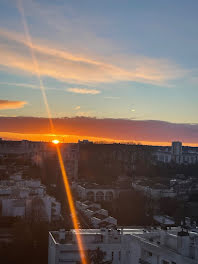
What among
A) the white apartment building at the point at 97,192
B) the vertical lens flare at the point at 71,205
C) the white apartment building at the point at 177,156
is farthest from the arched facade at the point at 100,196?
the white apartment building at the point at 177,156

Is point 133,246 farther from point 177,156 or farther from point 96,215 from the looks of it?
point 177,156

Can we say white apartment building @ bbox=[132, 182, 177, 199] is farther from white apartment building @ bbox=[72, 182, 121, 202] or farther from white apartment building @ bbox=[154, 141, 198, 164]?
white apartment building @ bbox=[154, 141, 198, 164]

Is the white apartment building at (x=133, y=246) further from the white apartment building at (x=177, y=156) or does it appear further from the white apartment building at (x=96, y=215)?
the white apartment building at (x=177, y=156)

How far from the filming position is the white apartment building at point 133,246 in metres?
3.46

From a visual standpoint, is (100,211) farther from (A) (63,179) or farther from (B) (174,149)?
(B) (174,149)

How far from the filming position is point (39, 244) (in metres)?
6.72

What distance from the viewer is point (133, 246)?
4.11 metres

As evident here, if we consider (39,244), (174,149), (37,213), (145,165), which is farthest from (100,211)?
(174,149)

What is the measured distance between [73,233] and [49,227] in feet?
6.88

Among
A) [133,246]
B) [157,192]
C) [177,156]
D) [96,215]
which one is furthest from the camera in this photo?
[177,156]

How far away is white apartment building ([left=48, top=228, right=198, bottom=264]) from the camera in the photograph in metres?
3.46

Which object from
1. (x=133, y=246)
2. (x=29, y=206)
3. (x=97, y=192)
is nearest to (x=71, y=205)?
(x=97, y=192)

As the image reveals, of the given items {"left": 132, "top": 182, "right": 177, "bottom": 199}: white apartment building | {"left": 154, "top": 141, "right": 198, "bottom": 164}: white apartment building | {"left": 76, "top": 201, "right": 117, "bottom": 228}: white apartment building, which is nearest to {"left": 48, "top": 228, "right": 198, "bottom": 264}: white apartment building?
{"left": 76, "top": 201, "right": 117, "bottom": 228}: white apartment building

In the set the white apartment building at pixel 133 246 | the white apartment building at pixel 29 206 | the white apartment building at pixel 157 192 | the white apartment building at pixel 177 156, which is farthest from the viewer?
the white apartment building at pixel 177 156
